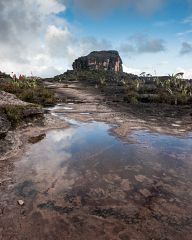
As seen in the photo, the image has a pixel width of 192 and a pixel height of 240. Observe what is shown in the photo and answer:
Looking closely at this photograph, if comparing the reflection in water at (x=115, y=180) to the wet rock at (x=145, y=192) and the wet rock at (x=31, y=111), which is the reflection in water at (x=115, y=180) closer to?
the wet rock at (x=145, y=192)

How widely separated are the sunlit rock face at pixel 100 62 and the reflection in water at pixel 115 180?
91.6 m

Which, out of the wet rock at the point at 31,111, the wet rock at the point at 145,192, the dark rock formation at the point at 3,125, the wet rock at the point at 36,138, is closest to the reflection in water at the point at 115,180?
the wet rock at the point at 145,192

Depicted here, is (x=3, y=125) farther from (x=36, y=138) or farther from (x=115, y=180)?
(x=115, y=180)

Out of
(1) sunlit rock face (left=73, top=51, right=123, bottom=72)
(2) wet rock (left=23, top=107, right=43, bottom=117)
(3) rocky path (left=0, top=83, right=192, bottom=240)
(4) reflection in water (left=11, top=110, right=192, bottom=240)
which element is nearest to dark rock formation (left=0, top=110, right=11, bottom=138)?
(3) rocky path (left=0, top=83, right=192, bottom=240)

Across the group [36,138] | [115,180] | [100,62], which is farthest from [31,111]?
[100,62]

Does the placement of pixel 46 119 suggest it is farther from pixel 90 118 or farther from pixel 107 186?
pixel 107 186

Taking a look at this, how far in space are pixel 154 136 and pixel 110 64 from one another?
329 ft

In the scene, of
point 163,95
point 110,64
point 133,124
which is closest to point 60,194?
point 133,124

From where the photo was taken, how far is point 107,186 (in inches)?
294

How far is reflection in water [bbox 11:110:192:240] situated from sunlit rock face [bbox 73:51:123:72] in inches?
3607

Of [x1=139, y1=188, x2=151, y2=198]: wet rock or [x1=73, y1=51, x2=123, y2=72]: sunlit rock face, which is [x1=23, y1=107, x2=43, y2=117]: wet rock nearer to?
[x1=139, y1=188, x2=151, y2=198]: wet rock

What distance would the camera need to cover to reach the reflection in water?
609 cm

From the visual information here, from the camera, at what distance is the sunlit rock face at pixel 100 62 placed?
102m

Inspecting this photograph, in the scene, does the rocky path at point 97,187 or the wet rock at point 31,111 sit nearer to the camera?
the rocky path at point 97,187
